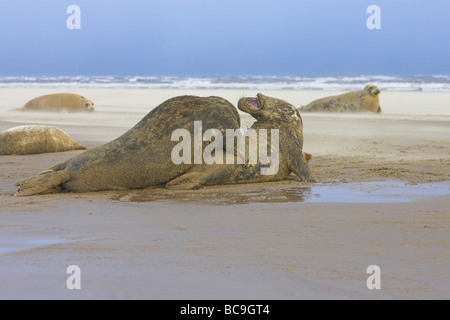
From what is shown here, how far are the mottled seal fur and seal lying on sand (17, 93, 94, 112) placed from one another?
41.3 feet

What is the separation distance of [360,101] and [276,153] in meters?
13.1

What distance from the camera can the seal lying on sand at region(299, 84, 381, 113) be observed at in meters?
19.6

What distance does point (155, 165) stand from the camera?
6.78 m

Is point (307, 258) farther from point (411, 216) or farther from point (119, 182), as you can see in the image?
point (119, 182)

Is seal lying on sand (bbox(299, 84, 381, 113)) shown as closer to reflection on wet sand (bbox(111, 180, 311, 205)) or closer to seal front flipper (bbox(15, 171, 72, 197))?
reflection on wet sand (bbox(111, 180, 311, 205))

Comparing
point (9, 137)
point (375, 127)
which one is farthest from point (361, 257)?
point (375, 127)

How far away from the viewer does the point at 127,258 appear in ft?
13.3

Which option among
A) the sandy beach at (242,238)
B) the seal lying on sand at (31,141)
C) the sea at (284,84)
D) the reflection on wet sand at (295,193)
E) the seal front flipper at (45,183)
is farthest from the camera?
the sea at (284,84)

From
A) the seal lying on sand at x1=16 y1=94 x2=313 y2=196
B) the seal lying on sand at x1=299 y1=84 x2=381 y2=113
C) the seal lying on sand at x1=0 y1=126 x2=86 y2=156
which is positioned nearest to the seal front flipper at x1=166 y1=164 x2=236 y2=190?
the seal lying on sand at x1=16 y1=94 x2=313 y2=196

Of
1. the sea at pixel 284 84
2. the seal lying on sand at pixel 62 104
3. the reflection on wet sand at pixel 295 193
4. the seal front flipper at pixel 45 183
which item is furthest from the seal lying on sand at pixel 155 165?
the sea at pixel 284 84

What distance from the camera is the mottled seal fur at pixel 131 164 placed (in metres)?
6.70

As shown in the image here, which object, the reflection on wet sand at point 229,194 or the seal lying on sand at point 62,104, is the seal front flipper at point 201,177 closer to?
the reflection on wet sand at point 229,194
